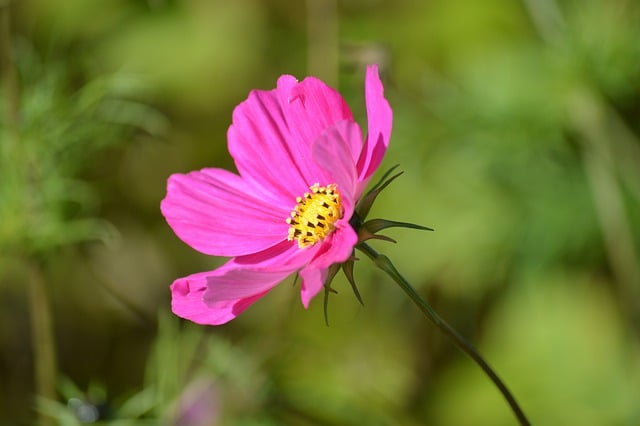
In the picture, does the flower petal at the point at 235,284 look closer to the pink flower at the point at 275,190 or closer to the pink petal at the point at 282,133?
the pink flower at the point at 275,190

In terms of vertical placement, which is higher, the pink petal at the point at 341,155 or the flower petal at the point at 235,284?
the pink petal at the point at 341,155

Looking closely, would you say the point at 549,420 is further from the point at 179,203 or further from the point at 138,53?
the point at 138,53

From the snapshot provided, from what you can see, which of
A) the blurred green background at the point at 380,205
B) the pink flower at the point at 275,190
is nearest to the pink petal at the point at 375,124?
the pink flower at the point at 275,190

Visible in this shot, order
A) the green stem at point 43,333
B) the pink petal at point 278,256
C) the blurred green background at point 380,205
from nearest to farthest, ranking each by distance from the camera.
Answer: the pink petal at point 278,256
the green stem at point 43,333
the blurred green background at point 380,205

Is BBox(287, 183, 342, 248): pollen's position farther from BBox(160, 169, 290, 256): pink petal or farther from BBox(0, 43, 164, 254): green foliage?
BBox(0, 43, 164, 254): green foliage

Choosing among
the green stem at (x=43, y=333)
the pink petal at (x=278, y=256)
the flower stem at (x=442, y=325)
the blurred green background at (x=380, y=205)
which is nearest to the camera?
the flower stem at (x=442, y=325)

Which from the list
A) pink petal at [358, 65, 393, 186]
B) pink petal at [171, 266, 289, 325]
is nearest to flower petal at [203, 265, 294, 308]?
pink petal at [171, 266, 289, 325]

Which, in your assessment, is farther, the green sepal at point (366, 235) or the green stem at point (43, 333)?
the green stem at point (43, 333)

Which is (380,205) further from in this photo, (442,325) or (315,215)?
Result: (442,325)
